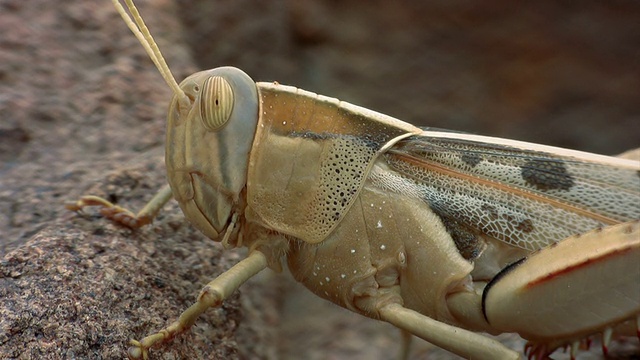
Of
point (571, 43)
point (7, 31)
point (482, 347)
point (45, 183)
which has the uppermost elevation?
point (571, 43)

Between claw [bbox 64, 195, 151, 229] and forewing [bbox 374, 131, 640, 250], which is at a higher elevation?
forewing [bbox 374, 131, 640, 250]

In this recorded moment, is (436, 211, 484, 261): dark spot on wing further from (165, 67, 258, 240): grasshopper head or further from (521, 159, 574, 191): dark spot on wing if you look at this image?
(165, 67, 258, 240): grasshopper head

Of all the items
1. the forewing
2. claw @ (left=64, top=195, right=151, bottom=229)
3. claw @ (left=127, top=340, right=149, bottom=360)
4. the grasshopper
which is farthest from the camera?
claw @ (left=64, top=195, right=151, bottom=229)

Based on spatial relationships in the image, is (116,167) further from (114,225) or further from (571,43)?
(571,43)

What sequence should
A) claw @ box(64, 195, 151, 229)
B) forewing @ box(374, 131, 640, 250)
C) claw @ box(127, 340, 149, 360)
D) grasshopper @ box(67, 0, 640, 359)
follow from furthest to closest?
claw @ box(64, 195, 151, 229)
forewing @ box(374, 131, 640, 250)
grasshopper @ box(67, 0, 640, 359)
claw @ box(127, 340, 149, 360)

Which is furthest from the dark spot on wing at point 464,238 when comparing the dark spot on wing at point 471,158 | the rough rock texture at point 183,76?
the rough rock texture at point 183,76

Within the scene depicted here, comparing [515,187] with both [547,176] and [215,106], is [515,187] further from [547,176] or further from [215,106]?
[215,106]

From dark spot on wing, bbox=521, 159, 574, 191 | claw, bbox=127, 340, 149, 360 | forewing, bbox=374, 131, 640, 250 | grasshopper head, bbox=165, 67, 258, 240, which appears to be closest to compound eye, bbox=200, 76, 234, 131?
grasshopper head, bbox=165, 67, 258, 240

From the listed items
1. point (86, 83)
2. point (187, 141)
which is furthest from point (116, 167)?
point (187, 141)

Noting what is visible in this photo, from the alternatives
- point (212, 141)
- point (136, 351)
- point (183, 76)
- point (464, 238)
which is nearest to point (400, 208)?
point (464, 238)
